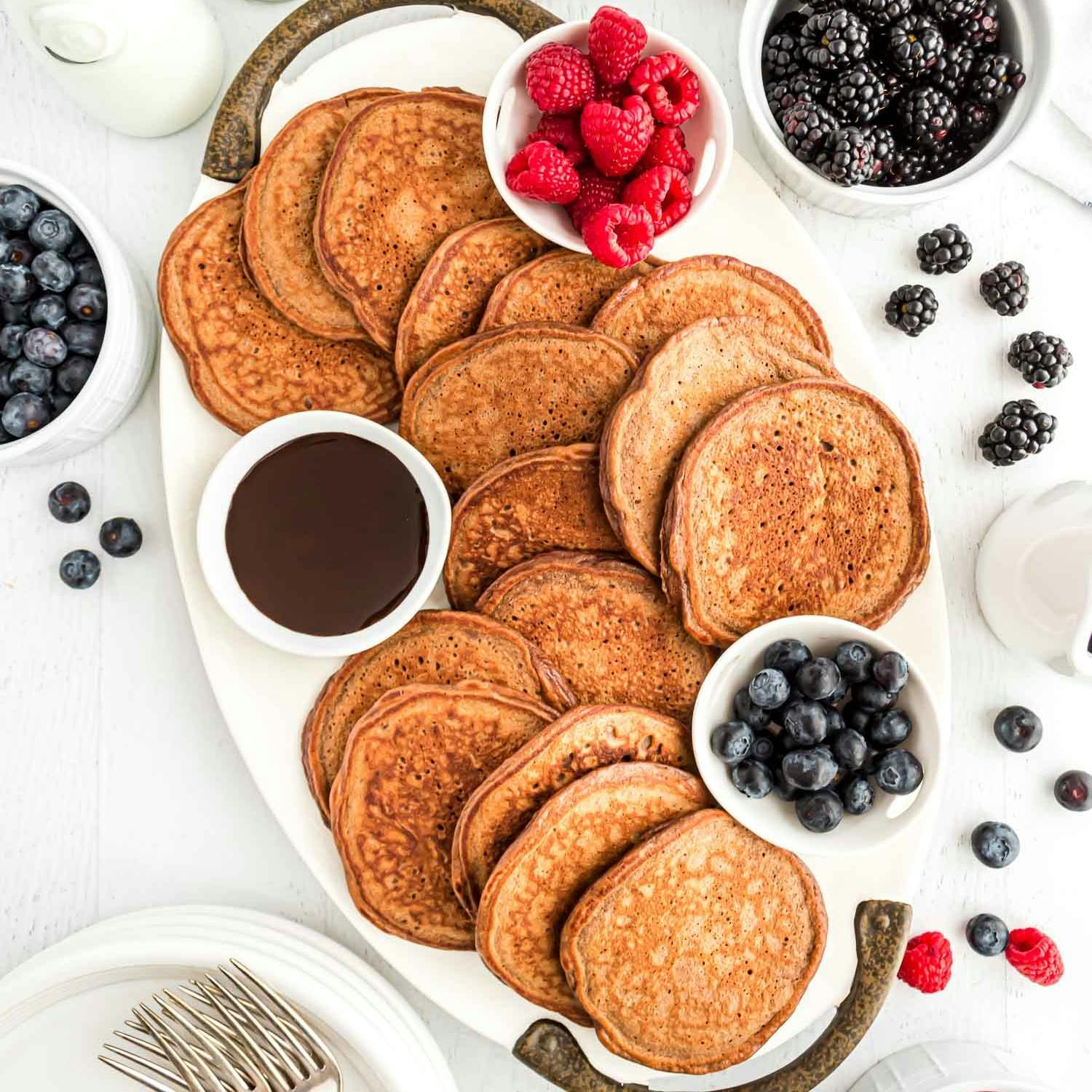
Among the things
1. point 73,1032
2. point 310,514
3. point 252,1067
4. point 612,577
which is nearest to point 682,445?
point 612,577

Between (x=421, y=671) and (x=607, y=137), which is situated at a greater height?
(x=607, y=137)

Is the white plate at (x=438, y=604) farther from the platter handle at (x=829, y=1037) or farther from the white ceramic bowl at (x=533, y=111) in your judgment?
the white ceramic bowl at (x=533, y=111)

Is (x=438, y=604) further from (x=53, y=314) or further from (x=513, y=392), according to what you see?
(x=53, y=314)

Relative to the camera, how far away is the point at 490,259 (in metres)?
1.50

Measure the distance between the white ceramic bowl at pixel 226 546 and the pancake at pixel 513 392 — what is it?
6 cm

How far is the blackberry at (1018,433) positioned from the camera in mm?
1682

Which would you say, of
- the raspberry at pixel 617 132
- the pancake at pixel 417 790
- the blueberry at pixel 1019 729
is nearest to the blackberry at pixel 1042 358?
the blueberry at pixel 1019 729

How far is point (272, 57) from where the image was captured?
1564 mm

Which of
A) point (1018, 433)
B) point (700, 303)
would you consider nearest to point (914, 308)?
point (1018, 433)

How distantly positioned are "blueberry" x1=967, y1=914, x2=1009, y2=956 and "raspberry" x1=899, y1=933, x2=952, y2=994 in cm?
6

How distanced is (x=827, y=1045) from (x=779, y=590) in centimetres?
76

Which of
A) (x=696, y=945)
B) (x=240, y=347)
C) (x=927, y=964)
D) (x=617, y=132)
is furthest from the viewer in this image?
(x=927, y=964)

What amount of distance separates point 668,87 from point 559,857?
1.20 metres

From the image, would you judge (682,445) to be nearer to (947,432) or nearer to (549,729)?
(549,729)
